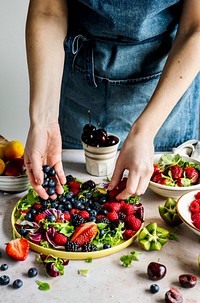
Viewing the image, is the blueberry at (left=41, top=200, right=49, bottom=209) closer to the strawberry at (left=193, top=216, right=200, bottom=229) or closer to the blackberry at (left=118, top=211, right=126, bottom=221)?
the blackberry at (left=118, top=211, right=126, bottom=221)

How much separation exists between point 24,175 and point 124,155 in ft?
1.14

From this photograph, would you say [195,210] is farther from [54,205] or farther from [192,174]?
[54,205]

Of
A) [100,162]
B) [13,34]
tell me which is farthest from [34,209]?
[13,34]

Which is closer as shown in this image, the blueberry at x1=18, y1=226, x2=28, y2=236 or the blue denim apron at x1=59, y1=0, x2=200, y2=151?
the blueberry at x1=18, y1=226, x2=28, y2=236

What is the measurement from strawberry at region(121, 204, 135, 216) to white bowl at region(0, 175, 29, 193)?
32 centimetres

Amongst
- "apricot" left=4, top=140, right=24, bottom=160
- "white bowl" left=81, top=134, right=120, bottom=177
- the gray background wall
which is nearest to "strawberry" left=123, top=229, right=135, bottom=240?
"white bowl" left=81, top=134, right=120, bottom=177

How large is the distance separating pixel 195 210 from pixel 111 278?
31 centimetres

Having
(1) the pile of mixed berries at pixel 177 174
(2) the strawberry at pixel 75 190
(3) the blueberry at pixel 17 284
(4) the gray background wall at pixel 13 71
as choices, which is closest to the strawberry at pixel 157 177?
(1) the pile of mixed berries at pixel 177 174

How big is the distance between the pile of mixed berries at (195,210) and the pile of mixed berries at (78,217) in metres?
0.13

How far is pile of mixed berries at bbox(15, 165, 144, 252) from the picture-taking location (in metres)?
1.22

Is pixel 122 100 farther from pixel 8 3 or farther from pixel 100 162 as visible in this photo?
pixel 8 3

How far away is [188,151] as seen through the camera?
1.67m

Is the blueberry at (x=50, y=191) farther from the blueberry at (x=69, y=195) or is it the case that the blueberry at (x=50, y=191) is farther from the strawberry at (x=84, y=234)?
the strawberry at (x=84, y=234)

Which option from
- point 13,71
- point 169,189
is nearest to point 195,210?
point 169,189
